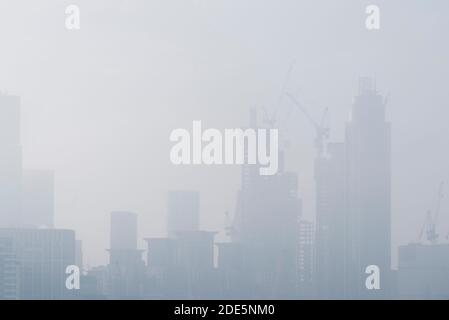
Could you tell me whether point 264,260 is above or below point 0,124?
below

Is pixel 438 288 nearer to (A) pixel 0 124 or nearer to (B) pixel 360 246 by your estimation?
(B) pixel 360 246

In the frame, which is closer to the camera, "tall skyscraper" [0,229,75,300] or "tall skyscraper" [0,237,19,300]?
"tall skyscraper" [0,229,75,300]

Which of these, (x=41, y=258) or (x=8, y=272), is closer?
(x=8, y=272)

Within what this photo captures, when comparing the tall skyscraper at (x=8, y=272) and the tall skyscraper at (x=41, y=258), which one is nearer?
the tall skyscraper at (x=41, y=258)

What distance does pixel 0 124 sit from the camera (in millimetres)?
22969

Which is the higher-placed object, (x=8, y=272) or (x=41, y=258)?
(x=41, y=258)

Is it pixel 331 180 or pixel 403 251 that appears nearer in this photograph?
pixel 403 251

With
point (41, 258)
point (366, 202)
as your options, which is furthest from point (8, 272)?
point (366, 202)

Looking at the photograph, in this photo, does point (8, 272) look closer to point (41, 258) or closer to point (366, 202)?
point (41, 258)
